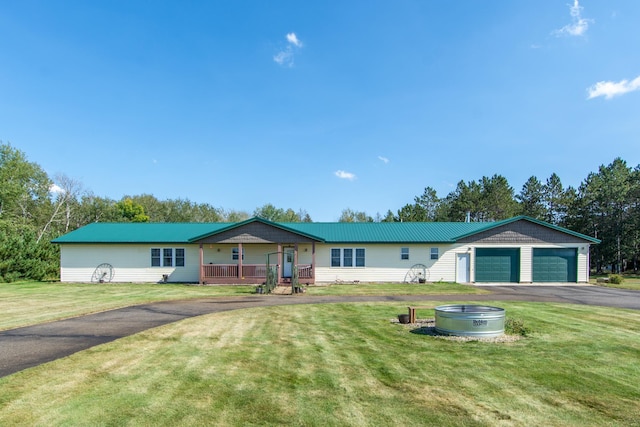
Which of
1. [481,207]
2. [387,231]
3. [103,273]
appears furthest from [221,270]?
[481,207]

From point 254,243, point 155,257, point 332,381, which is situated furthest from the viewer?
point 155,257

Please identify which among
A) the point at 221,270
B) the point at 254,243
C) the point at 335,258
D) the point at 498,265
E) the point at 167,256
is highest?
the point at 254,243

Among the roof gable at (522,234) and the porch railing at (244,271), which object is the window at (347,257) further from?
the roof gable at (522,234)

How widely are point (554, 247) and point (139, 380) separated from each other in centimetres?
2793

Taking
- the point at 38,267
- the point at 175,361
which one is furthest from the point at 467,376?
the point at 38,267

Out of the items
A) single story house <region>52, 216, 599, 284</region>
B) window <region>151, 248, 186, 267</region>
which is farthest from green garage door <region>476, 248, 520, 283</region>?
window <region>151, 248, 186, 267</region>

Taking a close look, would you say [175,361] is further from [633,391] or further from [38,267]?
[38,267]

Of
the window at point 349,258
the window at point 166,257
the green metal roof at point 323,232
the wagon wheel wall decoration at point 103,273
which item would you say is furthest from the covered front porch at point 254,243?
the wagon wheel wall decoration at point 103,273

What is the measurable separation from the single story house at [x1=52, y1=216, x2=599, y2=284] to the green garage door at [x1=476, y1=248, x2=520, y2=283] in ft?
0.21

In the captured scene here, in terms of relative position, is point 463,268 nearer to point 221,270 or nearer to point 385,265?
point 385,265

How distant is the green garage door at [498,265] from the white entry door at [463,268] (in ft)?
2.57

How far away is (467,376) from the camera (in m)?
6.26

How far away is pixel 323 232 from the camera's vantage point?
27.8 m

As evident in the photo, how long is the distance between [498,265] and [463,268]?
2.52 metres
